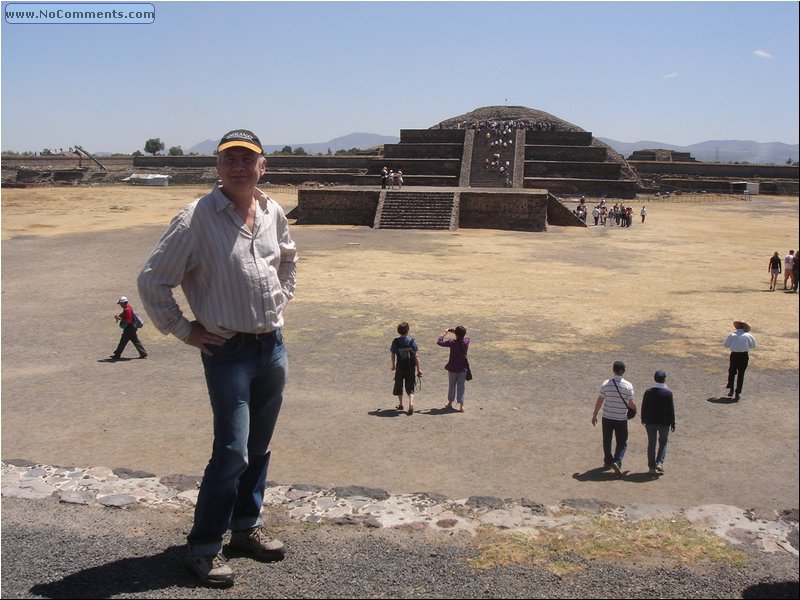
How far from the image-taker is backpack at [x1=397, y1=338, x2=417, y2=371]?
26.4 feet

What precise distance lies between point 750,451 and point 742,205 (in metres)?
36.2

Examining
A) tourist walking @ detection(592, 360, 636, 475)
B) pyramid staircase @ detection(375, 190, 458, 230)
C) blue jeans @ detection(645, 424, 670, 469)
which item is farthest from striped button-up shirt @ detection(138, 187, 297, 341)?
pyramid staircase @ detection(375, 190, 458, 230)

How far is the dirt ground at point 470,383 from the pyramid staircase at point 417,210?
19.3ft

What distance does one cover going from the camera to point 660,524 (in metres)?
4.68

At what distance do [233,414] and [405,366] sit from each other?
15.5 feet

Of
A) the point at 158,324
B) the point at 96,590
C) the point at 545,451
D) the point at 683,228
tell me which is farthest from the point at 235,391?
the point at 683,228

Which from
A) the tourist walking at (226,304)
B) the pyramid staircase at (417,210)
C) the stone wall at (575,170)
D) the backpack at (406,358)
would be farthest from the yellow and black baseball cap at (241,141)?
the stone wall at (575,170)

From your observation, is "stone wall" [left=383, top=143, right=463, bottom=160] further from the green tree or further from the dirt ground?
the green tree

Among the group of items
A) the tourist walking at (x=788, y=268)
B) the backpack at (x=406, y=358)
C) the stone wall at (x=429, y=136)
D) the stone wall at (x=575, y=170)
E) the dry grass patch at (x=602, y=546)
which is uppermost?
the stone wall at (x=429, y=136)

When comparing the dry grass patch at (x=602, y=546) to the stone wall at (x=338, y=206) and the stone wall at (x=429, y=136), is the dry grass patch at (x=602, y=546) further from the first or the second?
the stone wall at (x=429, y=136)

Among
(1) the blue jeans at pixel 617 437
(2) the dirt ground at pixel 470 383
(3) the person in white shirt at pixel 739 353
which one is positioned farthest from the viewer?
(3) the person in white shirt at pixel 739 353

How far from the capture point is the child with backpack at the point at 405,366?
26.3ft

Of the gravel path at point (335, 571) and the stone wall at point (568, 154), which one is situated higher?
the stone wall at point (568, 154)

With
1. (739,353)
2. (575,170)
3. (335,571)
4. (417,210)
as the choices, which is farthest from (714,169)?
(335,571)
